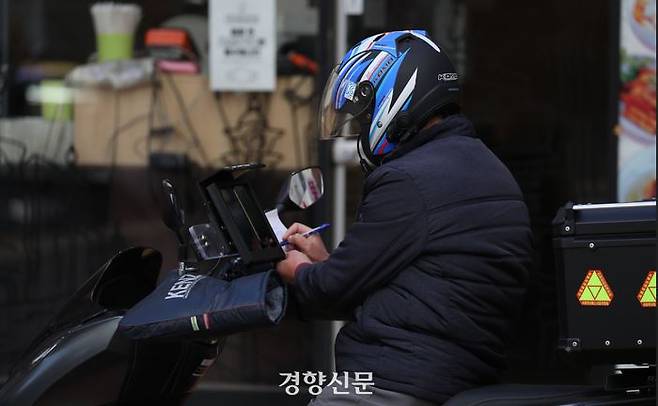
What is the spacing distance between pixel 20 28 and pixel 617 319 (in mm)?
4084

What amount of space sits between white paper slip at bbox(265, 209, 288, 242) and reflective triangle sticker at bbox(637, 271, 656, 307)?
0.93 metres

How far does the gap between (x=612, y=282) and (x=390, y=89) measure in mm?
726

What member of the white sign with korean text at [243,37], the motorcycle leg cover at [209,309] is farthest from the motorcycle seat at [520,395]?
the white sign with korean text at [243,37]

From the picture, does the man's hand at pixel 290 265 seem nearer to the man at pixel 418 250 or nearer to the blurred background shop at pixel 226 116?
the man at pixel 418 250

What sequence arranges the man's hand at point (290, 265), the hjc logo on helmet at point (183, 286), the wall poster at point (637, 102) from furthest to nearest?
the wall poster at point (637, 102) → the man's hand at point (290, 265) → the hjc logo on helmet at point (183, 286)

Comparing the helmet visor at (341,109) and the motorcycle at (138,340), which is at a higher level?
the helmet visor at (341,109)

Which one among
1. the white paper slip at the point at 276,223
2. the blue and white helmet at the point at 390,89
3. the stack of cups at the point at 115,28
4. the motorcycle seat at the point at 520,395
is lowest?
the motorcycle seat at the point at 520,395

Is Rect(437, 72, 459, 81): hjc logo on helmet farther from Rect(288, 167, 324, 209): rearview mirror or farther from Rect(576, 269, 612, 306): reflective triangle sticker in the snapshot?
Rect(576, 269, 612, 306): reflective triangle sticker

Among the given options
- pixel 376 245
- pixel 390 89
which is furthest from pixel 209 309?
pixel 390 89

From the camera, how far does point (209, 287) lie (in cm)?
279

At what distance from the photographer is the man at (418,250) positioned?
9.25 feet

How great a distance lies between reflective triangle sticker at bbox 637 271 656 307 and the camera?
8.72 ft

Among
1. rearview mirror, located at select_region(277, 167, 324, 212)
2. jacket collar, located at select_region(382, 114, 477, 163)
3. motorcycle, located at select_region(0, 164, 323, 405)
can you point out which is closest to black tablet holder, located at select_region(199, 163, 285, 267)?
motorcycle, located at select_region(0, 164, 323, 405)

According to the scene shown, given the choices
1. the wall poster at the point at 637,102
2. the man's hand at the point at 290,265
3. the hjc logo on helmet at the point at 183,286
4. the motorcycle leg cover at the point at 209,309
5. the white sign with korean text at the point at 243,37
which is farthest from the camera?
the white sign with korean text at the point at 243,37
